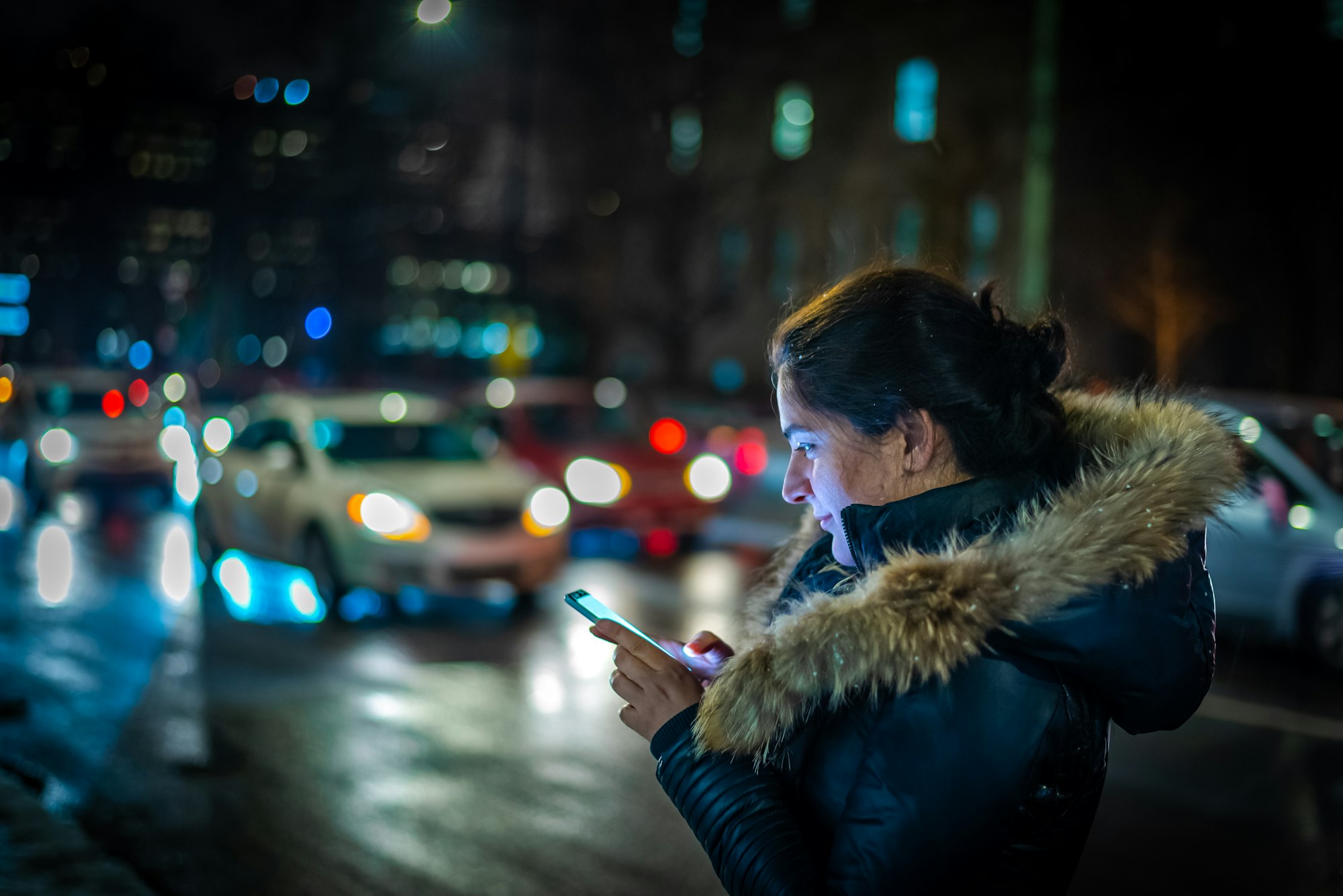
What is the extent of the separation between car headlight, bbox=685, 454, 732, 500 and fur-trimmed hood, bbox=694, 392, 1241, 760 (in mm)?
12653

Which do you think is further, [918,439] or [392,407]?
[392,407]

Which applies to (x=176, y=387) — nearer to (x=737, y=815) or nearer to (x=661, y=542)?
(x=661, y=542)

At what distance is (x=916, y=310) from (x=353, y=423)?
10.1 metres

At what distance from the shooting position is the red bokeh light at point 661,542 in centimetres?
1405

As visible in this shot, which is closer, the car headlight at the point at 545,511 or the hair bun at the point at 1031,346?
the hair bun at the point at 1031,346

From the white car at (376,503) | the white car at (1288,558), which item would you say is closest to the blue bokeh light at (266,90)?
the white car at (376,503)

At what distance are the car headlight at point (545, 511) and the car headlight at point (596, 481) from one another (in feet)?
10.7

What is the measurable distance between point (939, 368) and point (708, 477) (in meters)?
12.9

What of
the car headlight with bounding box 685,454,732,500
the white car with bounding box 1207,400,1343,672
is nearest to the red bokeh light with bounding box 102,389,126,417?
the car headlight with bounding box 685,454,732,500

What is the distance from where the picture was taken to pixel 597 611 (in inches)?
79.4

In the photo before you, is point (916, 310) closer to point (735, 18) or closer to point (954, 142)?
point (954, 142)

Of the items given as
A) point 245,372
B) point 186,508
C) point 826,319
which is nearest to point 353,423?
point 186,508

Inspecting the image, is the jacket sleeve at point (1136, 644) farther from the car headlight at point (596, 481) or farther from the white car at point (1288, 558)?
the car headlight at point (596, 481)

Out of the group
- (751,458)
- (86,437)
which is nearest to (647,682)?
(751,458)
